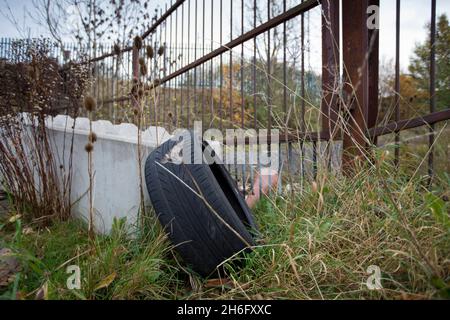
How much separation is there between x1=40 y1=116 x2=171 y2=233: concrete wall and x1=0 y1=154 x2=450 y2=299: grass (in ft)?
1.40

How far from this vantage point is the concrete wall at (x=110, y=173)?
7.94ft

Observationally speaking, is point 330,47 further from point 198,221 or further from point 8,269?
point 8,269

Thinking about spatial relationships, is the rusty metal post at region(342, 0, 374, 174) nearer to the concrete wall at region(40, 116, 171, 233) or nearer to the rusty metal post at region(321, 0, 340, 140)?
the rusty metal post at region(321, 0, 340, 140)

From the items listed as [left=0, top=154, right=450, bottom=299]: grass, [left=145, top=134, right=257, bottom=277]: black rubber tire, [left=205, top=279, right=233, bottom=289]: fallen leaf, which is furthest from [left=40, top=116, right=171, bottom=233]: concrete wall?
[left=205, top=279, right=233, bottom=289]: fallen leaf

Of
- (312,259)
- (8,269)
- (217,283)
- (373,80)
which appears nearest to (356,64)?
(373,80)

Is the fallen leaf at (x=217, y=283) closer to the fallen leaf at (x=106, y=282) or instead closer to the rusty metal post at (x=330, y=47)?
the fallen leaf at (x=106, y=282)

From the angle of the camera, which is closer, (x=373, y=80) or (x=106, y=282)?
(x=106, y=282)

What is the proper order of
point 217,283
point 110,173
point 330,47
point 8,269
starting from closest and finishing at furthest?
point 217,283 → point 8,269 → point 330,47 → point 110,173

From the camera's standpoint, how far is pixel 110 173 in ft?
8.56

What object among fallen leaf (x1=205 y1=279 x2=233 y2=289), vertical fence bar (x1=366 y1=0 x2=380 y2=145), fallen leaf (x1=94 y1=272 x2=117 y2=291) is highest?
vertical fence bar (x1=366 y1=0 x2=380 y2=145)

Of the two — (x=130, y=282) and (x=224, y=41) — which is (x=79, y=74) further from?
(x=130, y=282)

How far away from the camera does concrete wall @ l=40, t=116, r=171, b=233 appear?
95.3 inches

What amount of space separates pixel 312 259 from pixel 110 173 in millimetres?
1699
